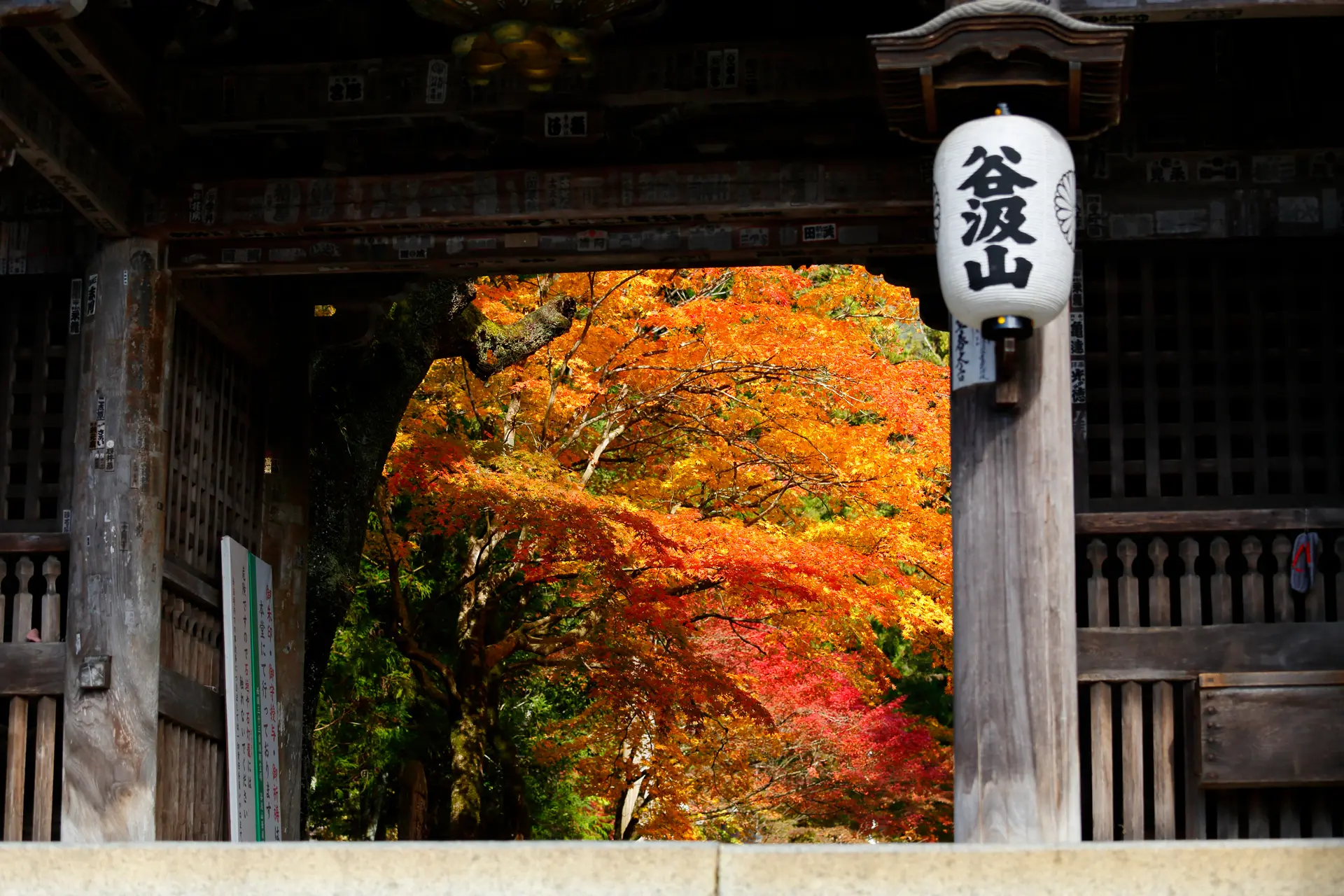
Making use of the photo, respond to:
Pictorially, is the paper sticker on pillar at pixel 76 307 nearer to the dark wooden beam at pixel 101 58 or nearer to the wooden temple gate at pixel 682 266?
the wooden temple gate at pixel 682 266

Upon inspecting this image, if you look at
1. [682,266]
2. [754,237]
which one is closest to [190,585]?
[682,266]

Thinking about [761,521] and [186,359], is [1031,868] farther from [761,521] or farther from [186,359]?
[761,521]

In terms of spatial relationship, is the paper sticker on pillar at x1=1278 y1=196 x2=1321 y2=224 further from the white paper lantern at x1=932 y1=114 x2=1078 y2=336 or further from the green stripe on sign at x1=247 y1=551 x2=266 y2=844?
the green stripe on sign at x1=247 y1=551 x2=266 y2=844

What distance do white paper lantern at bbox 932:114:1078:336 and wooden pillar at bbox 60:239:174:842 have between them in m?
4.43

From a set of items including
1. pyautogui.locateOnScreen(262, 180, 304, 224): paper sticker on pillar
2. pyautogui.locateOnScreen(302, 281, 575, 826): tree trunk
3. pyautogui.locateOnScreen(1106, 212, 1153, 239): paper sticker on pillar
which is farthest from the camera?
pyautogui.locateOnScreen(302, 281, 575, 826): tree trunk

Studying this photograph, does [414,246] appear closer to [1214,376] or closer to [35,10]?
[35,10]

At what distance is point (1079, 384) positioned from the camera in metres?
8.44

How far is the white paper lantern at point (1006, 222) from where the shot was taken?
6.96m

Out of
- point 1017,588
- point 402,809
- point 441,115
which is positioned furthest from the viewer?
point 402,809

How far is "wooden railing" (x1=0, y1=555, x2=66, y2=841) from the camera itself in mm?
8844

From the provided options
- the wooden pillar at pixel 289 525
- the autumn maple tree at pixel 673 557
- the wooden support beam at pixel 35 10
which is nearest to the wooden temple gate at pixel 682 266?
the wooden support beam at pixel 35 10

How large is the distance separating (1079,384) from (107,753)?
17.4 ft

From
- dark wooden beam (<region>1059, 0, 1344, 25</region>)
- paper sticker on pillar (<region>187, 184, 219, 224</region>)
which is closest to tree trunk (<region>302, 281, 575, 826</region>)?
paper sticker on pillar (<region>187, 184, 219, 224</region>)

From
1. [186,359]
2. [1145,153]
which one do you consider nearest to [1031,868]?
[1145,153]
